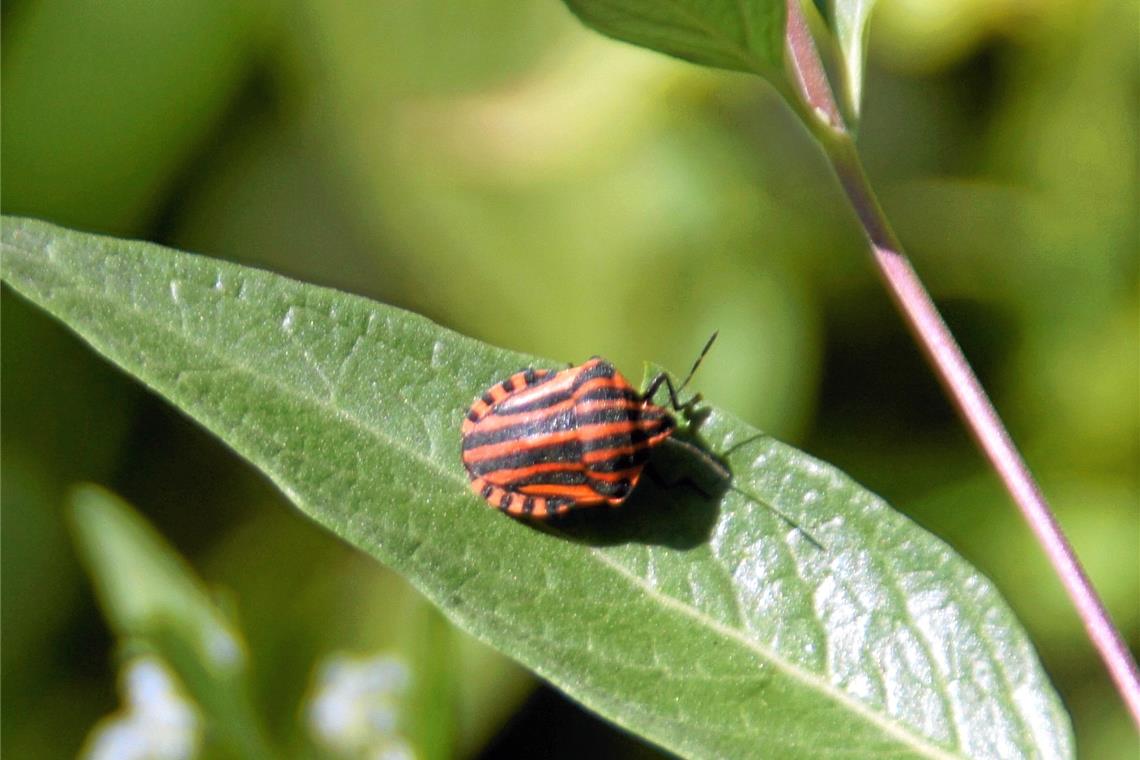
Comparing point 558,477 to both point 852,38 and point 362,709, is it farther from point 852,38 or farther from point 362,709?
point 852,38

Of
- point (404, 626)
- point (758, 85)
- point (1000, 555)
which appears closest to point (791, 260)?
point (758, 85)

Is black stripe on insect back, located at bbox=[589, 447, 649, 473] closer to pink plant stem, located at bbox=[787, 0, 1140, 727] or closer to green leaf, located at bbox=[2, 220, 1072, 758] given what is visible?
green leaf, located at bbox=[2, 220, 1072, 758]

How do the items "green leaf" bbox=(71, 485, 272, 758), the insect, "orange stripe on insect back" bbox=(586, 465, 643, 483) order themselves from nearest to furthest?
the insect
"orange stripe on insect back" bbox=(586, 465, 643, 483)
"green leaf" bbox=(71, 485, 272, 758)

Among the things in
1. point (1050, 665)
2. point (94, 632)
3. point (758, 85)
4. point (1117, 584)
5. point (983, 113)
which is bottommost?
point (94, 632)

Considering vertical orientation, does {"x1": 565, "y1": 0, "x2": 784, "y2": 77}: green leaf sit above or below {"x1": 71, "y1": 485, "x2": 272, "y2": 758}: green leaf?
above

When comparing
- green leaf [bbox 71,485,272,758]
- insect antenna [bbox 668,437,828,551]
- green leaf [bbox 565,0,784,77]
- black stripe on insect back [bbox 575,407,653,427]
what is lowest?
green leaf [bbox 71,485,272,758]

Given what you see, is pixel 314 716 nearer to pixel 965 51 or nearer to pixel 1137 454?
pixel 1137 454

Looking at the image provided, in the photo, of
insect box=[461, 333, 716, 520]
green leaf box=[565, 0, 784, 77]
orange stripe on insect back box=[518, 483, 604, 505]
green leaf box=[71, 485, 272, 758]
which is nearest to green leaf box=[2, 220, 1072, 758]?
insect box=[461, 333, 716, 520]
